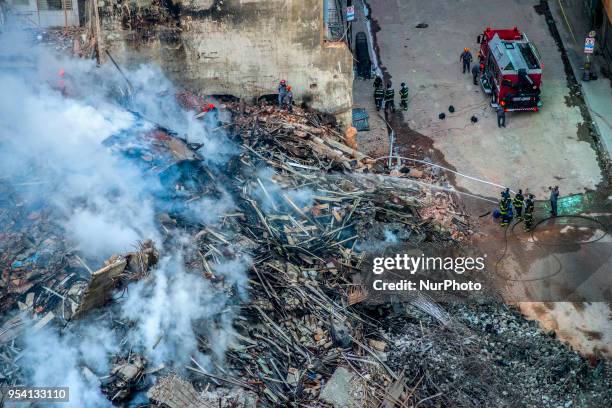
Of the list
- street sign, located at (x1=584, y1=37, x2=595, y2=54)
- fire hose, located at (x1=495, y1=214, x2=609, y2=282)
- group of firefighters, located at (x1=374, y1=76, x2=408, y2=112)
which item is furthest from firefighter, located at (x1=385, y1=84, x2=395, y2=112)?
street sign, located at (x1=584, y1=37, x2=595, y2=54)

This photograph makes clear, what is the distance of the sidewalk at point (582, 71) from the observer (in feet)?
93.5

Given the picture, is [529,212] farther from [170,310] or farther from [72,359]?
[72,359]

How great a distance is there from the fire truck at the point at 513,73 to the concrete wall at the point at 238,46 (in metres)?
5.30

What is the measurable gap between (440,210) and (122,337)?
1026 centimetres

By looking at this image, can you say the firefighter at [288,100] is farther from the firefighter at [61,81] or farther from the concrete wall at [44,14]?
the concrete wall at [44,14]

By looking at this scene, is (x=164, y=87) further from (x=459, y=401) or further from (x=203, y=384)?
(x=459, y=401)

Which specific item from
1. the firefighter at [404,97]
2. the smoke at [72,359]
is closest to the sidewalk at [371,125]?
the firefighter at [404,97]

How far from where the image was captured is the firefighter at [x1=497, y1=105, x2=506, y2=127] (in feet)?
93.4

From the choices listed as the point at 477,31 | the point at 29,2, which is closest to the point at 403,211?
the point at 477,31

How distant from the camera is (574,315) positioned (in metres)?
21.8

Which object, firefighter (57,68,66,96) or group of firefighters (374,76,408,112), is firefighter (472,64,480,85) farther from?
firefighter (57,68,66,96)

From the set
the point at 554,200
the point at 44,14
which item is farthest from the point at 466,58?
the point at 44,14

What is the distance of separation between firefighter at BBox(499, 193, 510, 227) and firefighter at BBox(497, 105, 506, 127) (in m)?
4.74

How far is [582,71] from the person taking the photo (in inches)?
1228
